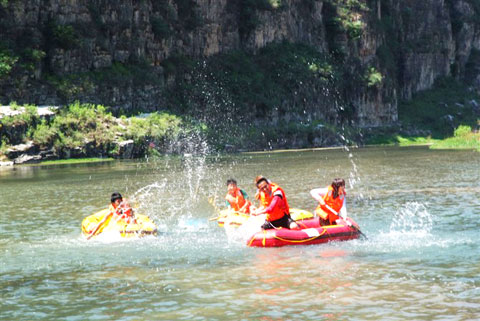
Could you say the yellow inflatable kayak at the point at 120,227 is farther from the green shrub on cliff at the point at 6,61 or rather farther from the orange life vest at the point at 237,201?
the green shrub on cliff at the point at 6,61

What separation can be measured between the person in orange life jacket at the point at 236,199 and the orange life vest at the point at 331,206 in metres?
3.28

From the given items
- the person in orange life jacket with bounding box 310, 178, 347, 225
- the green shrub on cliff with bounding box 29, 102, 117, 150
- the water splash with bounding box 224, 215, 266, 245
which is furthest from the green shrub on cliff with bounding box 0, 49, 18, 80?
the person in orange life jacket with bounding box 310, 178, 347, 225

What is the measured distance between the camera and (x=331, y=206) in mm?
20141

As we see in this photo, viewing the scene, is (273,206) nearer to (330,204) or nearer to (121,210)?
(330,204)

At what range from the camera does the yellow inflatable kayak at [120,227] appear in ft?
67.9

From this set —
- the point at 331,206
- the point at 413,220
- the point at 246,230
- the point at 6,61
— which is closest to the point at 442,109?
the point at 6,61

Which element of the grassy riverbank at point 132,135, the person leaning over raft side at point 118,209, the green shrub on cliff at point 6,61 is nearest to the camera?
the person leaning over raft side at point 118,209

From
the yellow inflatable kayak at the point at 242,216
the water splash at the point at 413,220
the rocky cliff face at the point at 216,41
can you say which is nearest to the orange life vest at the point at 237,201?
the yellow inflatable kayak at the point at 242,216

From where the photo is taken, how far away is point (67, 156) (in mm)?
59812

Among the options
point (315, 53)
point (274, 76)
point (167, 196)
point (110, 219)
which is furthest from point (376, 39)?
point (110, 219)

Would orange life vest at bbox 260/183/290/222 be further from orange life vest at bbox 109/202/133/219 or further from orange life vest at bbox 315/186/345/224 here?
orange life vest at bbox 109/202/133/219

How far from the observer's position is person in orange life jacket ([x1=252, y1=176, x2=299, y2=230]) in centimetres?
1928

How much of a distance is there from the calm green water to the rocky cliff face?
37748mm

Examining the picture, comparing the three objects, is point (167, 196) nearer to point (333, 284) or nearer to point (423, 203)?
point (423, 203)
